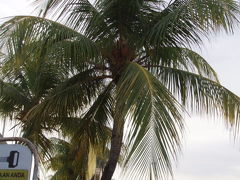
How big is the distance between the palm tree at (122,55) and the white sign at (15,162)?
16.4 ft

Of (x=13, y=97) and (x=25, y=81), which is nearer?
(x=13, y=97)

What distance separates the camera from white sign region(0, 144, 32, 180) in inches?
170

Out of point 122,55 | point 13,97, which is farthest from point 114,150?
point 13,97

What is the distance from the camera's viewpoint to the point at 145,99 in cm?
928

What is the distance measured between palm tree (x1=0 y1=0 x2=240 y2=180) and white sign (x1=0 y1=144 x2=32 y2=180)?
500 cm

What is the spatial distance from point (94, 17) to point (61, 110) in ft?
7.88

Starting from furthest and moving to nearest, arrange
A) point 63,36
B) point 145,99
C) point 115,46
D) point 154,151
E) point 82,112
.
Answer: point 82,112 < point 115,46 < point 63,36 < point 145,99 < point 154,151

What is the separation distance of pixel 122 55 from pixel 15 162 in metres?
7.48

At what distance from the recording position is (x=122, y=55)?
1171 centimetres

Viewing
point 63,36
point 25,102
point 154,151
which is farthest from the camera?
point 25,102

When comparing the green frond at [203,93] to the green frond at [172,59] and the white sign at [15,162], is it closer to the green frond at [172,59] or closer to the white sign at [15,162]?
the green frond at [172,59]

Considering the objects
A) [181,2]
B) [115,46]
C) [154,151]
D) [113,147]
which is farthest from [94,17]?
[154,151]

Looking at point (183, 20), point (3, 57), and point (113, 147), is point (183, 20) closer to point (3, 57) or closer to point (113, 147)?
point (113, 147)

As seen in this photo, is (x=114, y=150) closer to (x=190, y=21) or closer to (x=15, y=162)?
(x=190, y=21)
